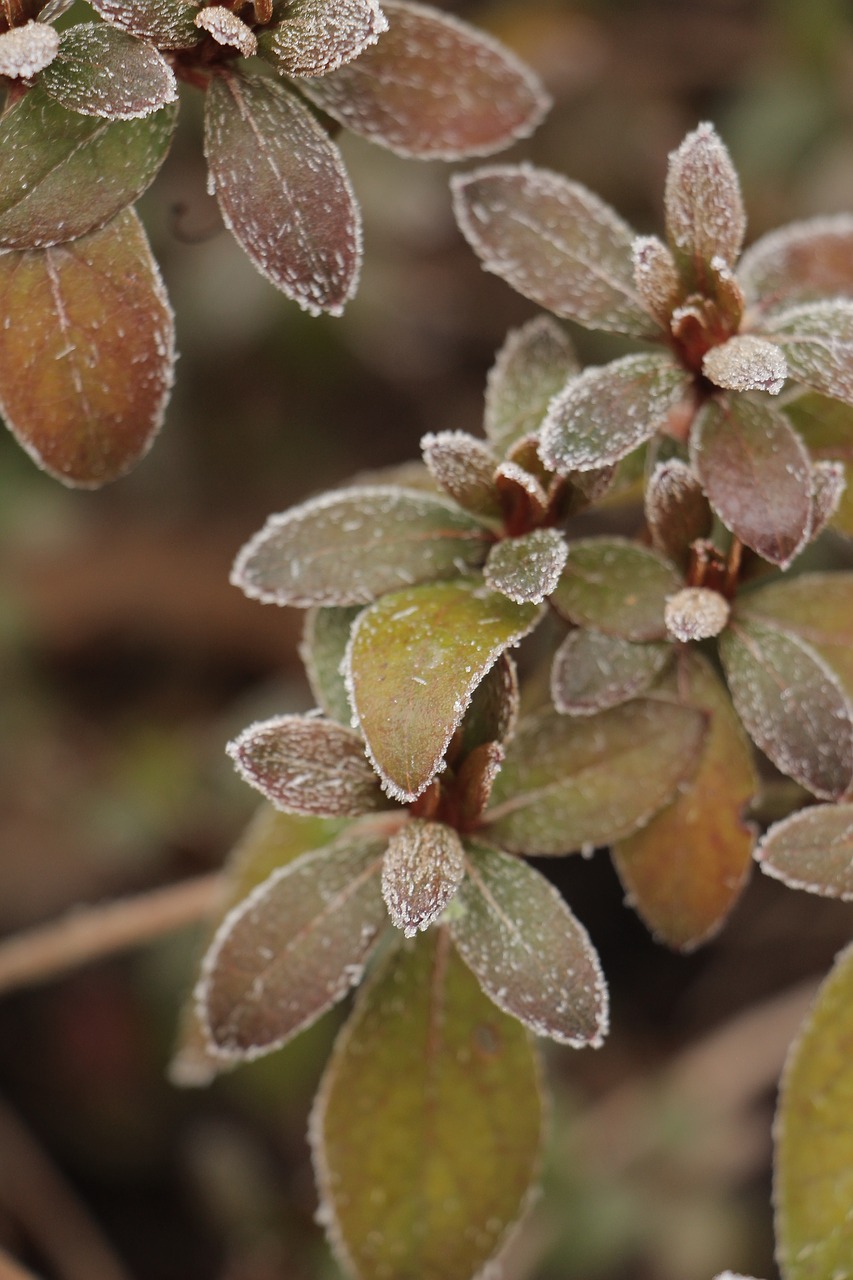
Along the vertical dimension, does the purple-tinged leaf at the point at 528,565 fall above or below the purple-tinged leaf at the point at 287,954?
above


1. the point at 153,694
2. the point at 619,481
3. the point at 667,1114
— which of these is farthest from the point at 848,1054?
the point at 153,694

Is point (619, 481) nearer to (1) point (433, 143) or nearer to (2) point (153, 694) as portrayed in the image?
(1) point (433, 143)

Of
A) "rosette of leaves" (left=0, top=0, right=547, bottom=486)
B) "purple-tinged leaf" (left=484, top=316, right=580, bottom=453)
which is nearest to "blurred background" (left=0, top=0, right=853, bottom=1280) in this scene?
"purple-tinged leaf" (left=484, top=316, right=580, bottom=453)

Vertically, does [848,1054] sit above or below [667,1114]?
above

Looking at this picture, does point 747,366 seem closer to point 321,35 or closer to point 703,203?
point 703,203

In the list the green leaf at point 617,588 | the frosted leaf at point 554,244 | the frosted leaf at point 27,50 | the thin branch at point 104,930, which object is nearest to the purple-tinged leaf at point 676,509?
the green leaf at point 617,588

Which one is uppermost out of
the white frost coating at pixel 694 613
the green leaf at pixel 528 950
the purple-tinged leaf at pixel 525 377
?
the purple-tinged leaf at pixel 525 377

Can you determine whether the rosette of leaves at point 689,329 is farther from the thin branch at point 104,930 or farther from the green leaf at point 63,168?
the thin branch at point 104,930
